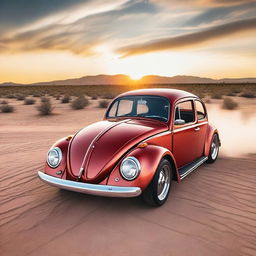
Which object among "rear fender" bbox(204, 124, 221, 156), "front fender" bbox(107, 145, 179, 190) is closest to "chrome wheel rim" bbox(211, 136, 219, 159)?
"rear fender" bbox(204, 124, 221, 156)

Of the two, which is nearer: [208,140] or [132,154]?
[132,154]

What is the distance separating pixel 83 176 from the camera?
159 inches

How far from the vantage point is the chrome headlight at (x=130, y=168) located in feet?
12.7

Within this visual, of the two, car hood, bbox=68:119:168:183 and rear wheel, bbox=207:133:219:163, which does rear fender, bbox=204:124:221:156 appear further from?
car hood, bbox=68:119:168:183

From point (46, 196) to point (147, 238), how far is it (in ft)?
6.99

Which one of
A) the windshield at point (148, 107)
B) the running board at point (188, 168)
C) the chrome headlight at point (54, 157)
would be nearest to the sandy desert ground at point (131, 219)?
the running board at point (188, 168)

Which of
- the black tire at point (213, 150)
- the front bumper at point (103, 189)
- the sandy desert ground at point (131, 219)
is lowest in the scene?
the sandy desert ground at point (131, 219)

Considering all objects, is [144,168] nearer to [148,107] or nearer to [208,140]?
[148,107]

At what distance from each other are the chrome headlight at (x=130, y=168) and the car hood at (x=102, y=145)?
6.7 inches

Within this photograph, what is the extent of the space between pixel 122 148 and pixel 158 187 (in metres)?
0.92

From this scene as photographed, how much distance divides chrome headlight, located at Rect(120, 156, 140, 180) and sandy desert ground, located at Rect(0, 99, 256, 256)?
2.24 ft

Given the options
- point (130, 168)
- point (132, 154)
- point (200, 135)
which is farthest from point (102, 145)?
point (200, 135)

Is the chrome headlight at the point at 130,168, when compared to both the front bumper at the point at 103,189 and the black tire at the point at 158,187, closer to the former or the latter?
the front bumper at the point at 103,189

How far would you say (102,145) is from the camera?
14.1ft
